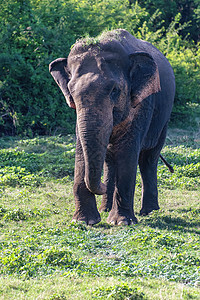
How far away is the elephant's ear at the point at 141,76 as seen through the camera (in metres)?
6.48

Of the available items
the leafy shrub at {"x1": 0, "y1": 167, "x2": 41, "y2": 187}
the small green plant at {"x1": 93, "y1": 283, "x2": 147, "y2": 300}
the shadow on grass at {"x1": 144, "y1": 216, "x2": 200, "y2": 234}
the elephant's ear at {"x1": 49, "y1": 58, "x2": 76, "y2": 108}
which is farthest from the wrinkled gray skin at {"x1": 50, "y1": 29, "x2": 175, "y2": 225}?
the leafy shrub at {"x1": 0, "y1": 167, "x2": 41, "y2": 187}

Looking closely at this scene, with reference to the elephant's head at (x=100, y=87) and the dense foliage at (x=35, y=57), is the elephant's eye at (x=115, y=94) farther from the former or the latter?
the dense foliage at (x=35, y=57)

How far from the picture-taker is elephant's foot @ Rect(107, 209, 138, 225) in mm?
6523

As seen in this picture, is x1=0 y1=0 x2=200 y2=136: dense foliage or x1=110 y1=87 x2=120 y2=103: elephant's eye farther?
x1=0 y1=0 x2=200 y2=136: dense foliage

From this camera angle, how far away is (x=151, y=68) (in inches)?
259

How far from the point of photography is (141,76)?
21.4ft

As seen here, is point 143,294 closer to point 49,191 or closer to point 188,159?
point 49,191

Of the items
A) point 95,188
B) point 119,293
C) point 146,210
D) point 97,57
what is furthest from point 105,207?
point 119,293

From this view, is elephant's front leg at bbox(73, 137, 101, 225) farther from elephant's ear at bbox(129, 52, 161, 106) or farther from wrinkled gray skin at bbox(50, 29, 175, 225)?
elephant's ear at bbox(129, 52, 161, 106)

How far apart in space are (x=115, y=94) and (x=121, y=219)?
1580 millimetres

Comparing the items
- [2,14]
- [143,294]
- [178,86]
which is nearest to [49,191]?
[143,294]

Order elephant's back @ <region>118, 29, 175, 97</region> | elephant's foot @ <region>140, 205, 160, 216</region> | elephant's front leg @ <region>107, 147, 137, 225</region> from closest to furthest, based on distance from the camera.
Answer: elephant's front leg @ <region>107, 147, 137, 225</region> → elephant's back @ <region>118, 29, 175, 97</region> → elephant's foot @ <region>140, 205, 160, 216</region>

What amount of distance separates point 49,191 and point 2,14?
24.8ft

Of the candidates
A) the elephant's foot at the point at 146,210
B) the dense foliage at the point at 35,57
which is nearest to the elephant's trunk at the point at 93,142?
the elephant's foot at the point at 146,210
